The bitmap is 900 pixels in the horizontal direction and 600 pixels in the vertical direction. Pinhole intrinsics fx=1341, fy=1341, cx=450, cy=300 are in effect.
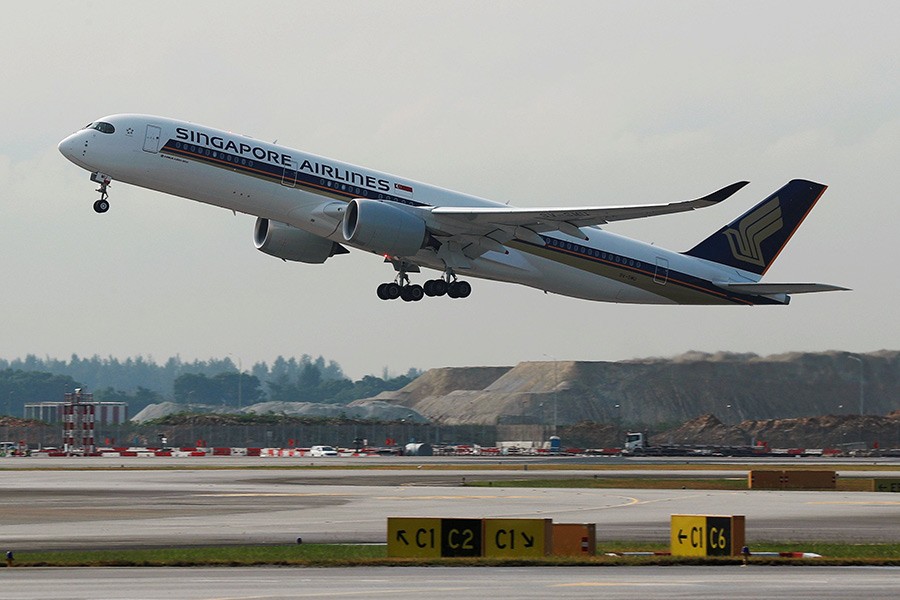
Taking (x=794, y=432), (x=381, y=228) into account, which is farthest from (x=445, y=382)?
(x=381, y=228)

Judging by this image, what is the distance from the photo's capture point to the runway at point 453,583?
19.2m

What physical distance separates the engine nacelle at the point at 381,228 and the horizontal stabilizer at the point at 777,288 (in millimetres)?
17815

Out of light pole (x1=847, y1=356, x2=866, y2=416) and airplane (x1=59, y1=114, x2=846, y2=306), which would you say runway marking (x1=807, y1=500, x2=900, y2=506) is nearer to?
airplane (x1=59, y1=114, x2=846, y2=306)

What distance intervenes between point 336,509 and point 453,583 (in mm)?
17770

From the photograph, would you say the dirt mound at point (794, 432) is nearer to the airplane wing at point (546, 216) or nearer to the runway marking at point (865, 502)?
the airplane wing at point (546, 216)

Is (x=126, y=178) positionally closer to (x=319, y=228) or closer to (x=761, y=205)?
(x=319, y=228)

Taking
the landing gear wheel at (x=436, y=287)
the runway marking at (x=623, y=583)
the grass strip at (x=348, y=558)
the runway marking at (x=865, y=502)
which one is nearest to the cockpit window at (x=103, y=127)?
the landing gear wheel at (x=436, y=287)

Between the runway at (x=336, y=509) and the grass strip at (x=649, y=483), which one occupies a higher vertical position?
the grass strip at (x=649, y=483)

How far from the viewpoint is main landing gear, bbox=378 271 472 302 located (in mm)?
57188

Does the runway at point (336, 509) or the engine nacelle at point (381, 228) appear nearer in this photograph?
the runway at point (336, 509)

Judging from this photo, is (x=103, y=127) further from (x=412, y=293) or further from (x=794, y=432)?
(x=794, y=432)

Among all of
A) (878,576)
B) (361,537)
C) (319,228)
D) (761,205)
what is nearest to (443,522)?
(361,537)

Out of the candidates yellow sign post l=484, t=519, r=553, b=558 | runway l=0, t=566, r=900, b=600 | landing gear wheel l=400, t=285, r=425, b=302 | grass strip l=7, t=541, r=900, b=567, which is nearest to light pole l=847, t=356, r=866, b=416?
landing gear wheel l=400, t=285, r=425, b=302

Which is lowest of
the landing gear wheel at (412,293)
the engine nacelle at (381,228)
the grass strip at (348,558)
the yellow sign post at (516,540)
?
the grass strip at (348,558)
